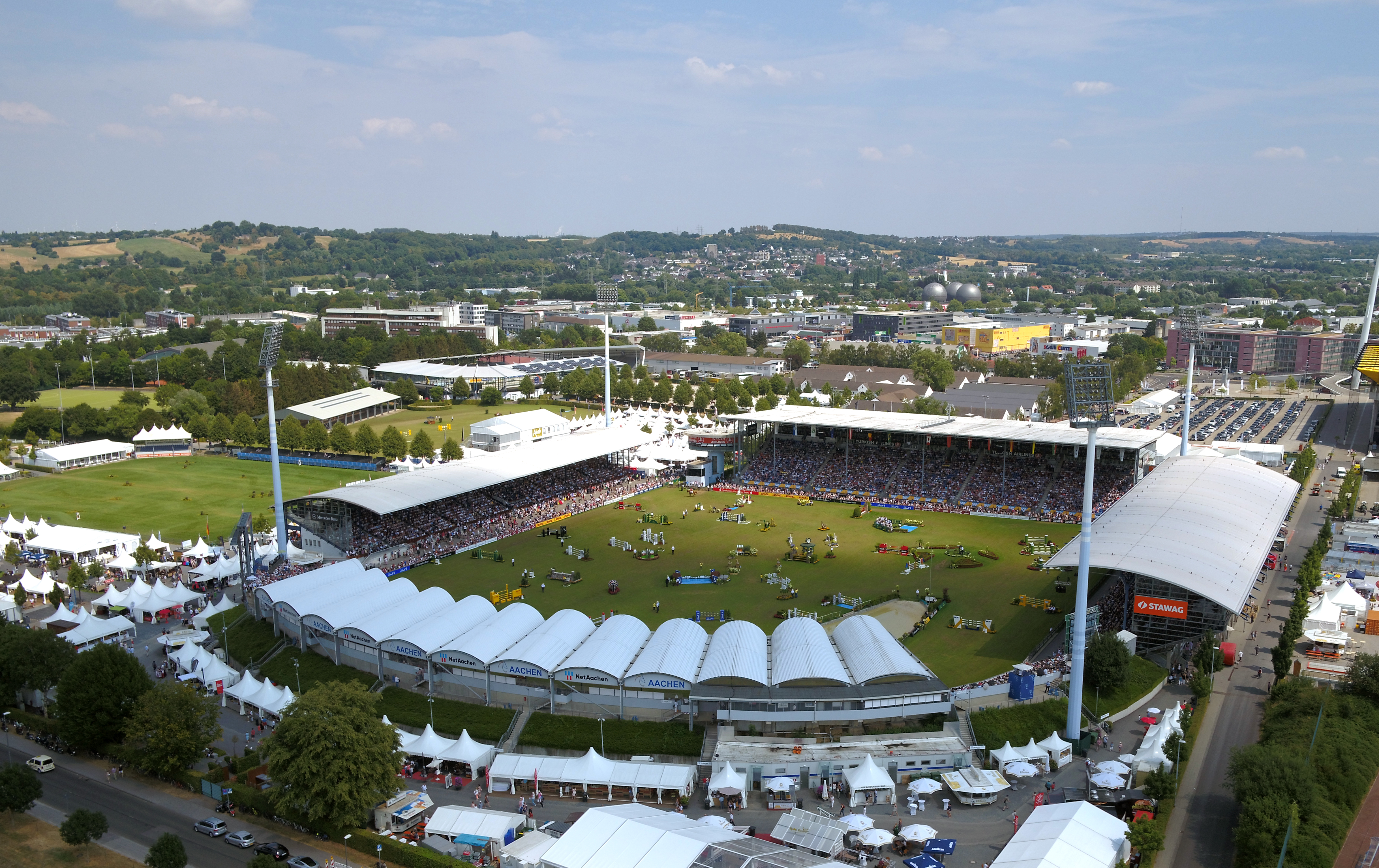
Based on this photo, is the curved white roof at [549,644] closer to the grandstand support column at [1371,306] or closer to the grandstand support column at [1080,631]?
the grandstand support column at [1080,631]

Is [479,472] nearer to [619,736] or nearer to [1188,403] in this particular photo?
[619,736]

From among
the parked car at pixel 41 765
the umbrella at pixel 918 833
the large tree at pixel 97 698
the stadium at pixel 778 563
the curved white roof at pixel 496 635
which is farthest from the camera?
the curved white roof at pixel 496 635

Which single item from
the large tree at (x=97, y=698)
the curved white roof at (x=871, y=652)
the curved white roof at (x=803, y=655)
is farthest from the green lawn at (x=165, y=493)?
the curved white roof at (x=871, y=652)

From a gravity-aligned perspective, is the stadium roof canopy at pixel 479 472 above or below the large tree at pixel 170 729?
above

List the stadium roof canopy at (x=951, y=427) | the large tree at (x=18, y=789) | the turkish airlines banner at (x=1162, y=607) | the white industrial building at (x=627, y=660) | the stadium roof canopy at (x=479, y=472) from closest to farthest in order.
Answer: the large tree at (x=18, y=789), the white industrial building at (x=627, y=660), the turkish airlines banner at (x=1162, y=607), the stadium roof canopy at (x=479, y=472), the stadium roof canopy at (x=951, y=427)

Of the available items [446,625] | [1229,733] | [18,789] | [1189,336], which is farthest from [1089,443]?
[18,789]

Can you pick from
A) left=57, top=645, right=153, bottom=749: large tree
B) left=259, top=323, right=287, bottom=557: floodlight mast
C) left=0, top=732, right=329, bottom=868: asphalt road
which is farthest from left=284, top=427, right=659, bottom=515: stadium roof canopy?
left=0, top=732, right=329, bottom=868: asphalt road
